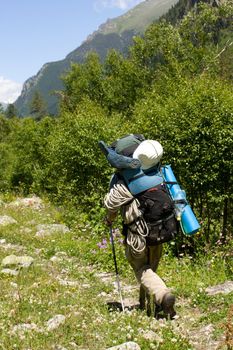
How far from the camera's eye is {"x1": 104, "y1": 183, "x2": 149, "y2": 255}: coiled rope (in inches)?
227

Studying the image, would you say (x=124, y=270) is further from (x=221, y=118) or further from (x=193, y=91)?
(x=193, y=91)

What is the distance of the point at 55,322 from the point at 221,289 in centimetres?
257

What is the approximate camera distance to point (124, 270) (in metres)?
8.55

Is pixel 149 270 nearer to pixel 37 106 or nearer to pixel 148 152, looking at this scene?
pixel 148 152

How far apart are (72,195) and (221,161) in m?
10.1

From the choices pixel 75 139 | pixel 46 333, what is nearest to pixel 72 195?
pixel 75 139

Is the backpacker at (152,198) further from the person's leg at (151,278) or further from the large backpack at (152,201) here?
the person's leg at (151,278)

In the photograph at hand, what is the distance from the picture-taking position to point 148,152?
5.73m

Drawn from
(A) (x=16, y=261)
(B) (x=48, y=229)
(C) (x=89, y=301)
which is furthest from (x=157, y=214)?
(B) (x=48, y=229)

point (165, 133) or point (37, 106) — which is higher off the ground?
point (37, 106)

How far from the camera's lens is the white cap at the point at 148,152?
18.8 ft

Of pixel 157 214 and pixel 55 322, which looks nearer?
pixel 55 322

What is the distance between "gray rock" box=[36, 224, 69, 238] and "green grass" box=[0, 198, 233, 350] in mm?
1226

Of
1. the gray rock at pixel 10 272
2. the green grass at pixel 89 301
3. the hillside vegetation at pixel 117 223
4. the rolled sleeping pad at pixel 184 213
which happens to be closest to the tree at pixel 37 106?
the hillside vegetation at pixel 117 223
